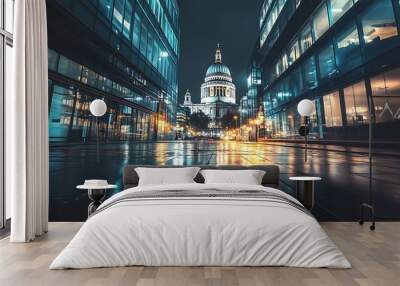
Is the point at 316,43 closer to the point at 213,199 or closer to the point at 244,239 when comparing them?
the point at 213,199

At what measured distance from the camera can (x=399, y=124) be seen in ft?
17.5

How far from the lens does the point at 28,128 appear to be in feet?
14.0

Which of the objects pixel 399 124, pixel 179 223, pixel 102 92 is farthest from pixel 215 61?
pixel 179 223

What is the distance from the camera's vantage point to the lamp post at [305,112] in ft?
17.9

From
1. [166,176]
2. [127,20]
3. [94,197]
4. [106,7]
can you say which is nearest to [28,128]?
[94,197]

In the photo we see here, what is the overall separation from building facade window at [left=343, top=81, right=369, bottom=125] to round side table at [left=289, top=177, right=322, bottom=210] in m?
1.05

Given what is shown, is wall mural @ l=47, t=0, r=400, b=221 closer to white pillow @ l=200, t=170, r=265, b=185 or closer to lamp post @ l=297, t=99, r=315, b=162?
lamp post @ l=297, t=99, r=315, b=162

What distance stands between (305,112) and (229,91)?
1.33m

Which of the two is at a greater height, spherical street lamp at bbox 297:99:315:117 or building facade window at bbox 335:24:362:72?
building facade window at bbox 335:24:362:72

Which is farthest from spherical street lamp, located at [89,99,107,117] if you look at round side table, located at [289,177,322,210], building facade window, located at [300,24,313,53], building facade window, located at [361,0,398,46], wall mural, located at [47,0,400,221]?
building facade window, located at [361,0,398,46]

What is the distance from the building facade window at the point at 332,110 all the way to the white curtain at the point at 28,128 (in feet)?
12.5

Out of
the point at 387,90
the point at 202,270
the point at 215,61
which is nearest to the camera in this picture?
the point at 202,270

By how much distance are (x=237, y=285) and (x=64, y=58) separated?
401 cm

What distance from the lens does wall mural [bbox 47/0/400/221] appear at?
5.25 metres
